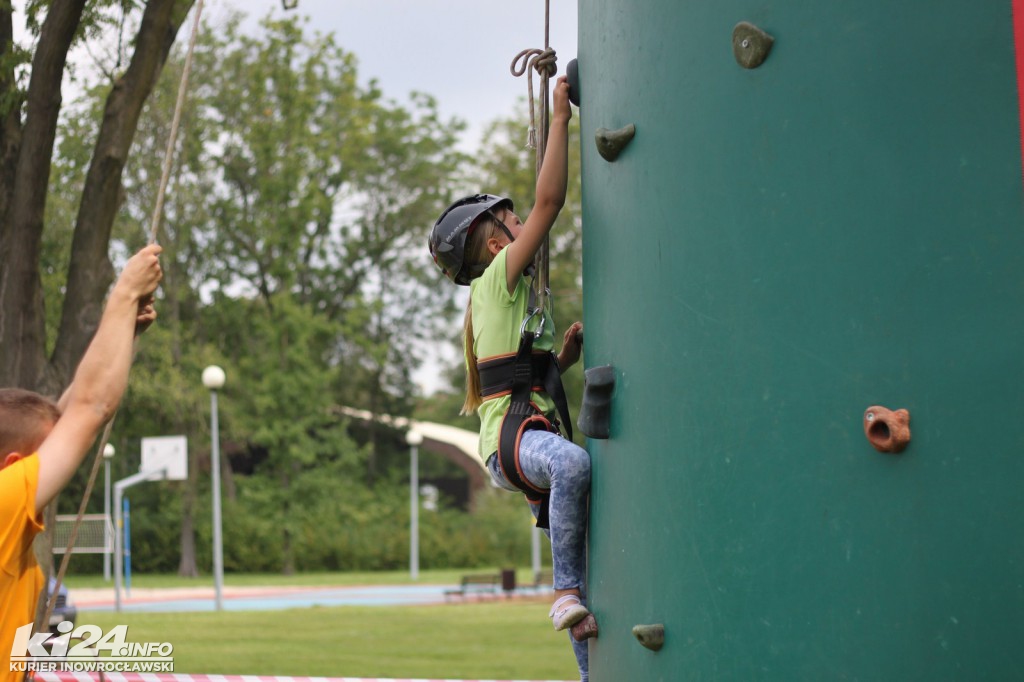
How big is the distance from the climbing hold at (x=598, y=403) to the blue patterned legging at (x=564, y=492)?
133mm

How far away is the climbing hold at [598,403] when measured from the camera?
3.43 metres

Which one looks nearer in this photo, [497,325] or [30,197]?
[497,325]

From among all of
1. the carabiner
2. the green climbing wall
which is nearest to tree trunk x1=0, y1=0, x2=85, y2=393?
the carabiner

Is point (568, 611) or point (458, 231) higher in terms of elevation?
point (458, 231)

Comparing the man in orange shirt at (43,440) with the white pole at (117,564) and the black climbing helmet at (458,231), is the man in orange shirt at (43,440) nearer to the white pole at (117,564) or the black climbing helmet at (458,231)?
the black climbing helmet at (458,231)

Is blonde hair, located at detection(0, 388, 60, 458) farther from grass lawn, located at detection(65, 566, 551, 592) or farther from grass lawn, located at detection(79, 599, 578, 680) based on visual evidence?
grass lawn, located at detection(65, 566, 551, 592)

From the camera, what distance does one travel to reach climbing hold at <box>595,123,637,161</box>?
3383mm

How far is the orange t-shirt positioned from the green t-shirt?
4.79ft

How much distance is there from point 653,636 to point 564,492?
61 cm

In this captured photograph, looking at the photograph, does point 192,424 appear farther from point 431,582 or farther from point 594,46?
point 594,46

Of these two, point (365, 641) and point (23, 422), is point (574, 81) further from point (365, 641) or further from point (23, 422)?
point (365, 641)

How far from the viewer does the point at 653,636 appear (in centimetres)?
315

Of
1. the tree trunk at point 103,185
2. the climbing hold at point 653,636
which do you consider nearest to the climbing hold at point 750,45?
the climbing hold at point 653,636

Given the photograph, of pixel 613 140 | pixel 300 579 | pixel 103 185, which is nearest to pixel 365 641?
pixel 103 185
